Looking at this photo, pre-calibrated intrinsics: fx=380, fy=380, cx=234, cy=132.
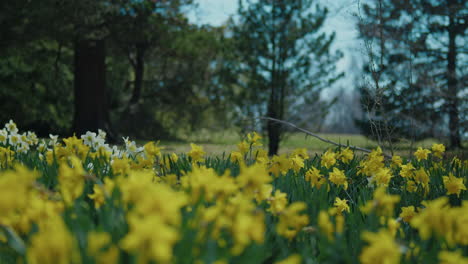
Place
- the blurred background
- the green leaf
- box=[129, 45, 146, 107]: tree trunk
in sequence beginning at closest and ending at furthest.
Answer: the green leaf, the blurred background, box=[129, 45, 146, 107]: tree trunk

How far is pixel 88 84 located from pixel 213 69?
4.88 metres

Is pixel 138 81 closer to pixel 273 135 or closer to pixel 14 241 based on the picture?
pixel 273 135

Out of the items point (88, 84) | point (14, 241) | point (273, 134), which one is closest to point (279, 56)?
point (273, 134)

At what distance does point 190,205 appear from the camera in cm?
125

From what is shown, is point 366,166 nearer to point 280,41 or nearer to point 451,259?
point 451,259

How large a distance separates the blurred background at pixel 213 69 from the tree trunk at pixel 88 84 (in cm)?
3

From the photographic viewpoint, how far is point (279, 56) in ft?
31.4

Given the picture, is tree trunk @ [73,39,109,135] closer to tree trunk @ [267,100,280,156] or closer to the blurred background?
the blurred background

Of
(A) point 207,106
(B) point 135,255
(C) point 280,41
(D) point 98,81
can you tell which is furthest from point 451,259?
(A) point 207,106

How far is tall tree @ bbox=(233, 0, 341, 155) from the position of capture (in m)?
9.30

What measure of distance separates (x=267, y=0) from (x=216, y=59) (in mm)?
4583

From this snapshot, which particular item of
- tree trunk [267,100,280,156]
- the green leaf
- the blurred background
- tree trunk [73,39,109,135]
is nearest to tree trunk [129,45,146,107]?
the blurred background

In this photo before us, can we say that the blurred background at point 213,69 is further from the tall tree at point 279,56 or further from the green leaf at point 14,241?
the green leaf at point 14,241

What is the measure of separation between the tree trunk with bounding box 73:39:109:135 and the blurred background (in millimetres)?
27
